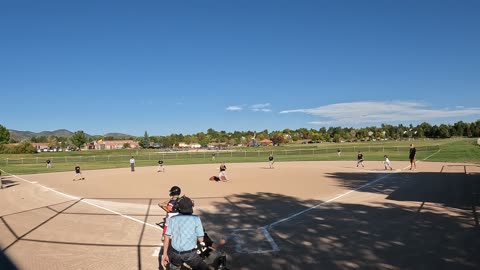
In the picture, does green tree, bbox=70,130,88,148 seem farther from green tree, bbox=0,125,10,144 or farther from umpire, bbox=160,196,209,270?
umpire, bbox=160,196,209,270

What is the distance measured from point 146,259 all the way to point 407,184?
57.0 feet

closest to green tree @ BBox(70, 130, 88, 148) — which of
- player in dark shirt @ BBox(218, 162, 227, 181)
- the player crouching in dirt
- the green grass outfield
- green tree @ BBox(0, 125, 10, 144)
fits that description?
green tree @ BBox(0, 125, 10, 144)

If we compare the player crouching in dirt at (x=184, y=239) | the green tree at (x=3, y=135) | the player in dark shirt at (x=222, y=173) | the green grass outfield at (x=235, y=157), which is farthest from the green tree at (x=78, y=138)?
the player crouching in dirt at (x=184, y=239)

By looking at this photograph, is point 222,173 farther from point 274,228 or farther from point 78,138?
point 78,138

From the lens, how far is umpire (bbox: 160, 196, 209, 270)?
5551 millimetres

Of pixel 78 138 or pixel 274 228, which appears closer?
pixel 274 228

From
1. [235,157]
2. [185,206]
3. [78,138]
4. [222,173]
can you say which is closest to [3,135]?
[78,138]

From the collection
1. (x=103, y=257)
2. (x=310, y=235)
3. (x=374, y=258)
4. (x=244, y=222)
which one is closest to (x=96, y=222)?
(x=103, y=257)

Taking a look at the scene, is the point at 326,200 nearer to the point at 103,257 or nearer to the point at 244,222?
the point at 244,222

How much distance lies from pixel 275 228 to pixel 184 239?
5944 mm

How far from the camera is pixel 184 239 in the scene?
5.62 meters

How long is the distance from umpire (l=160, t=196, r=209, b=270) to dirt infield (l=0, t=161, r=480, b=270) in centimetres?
243

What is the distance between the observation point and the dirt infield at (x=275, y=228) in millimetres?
8086

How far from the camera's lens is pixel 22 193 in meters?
21.1
